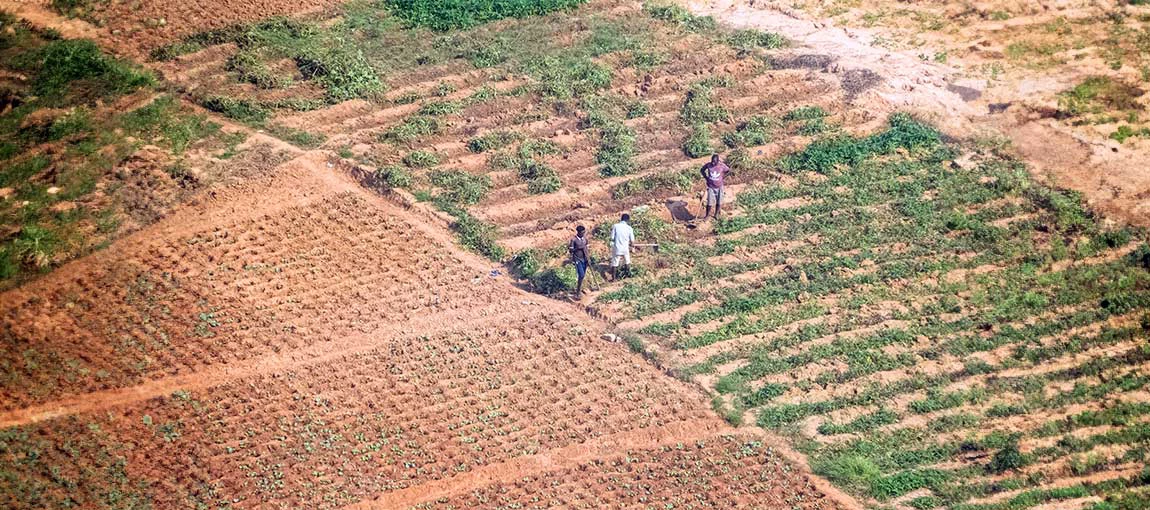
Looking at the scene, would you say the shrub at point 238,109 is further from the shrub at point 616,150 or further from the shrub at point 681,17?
the shrub at point 681,17

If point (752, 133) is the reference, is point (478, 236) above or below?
below

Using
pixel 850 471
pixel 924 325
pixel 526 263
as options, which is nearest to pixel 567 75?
pixel 526 263

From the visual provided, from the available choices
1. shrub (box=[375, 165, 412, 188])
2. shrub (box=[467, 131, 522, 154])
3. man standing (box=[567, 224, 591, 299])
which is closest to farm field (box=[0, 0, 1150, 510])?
shrub (box=[375, 165, 412, 188])

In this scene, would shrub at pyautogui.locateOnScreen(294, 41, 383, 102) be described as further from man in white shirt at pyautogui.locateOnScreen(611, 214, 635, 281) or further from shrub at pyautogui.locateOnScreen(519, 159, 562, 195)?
man in white shirt at pyautogui.locateOnScreen(611, 214, 635, 281)

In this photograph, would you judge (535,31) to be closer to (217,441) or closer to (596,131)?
(596,131)

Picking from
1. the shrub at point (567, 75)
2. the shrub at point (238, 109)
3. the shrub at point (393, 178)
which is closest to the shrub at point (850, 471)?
the shrub at point (393, 178)

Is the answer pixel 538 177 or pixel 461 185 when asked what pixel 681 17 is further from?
pixel 461 185
